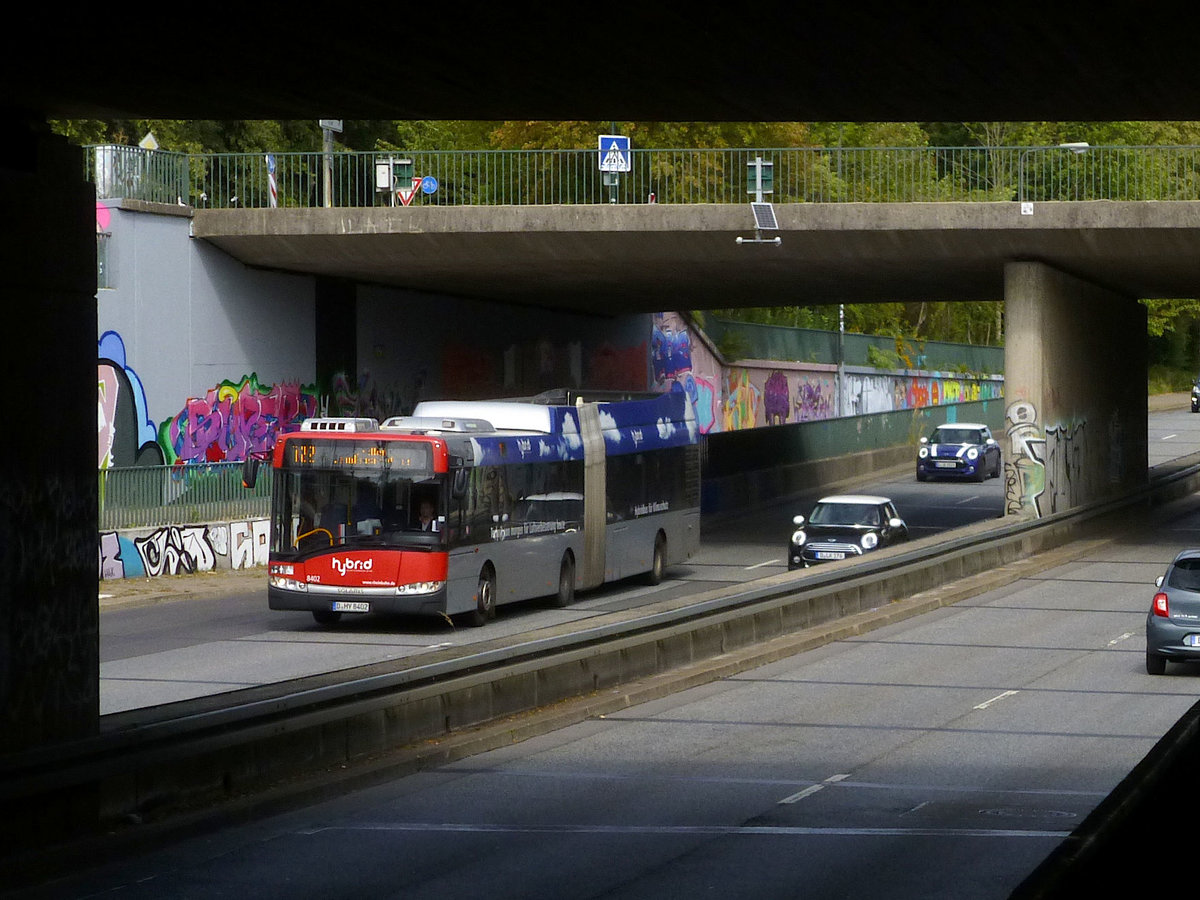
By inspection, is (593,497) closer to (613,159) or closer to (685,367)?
(613,159)

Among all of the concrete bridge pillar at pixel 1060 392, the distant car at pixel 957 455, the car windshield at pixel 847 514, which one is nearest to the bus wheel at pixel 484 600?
the car windshield at pixel 847 514

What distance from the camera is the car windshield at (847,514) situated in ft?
108

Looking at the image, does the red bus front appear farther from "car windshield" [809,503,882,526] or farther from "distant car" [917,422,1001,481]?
"distant car" [917,422,1001,481]

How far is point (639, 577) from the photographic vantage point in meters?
32.3

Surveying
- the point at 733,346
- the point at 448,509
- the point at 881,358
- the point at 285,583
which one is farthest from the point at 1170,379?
the point at 285,583

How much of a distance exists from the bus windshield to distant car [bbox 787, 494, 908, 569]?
10.1 meters

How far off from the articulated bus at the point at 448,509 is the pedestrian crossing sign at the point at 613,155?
6862mm

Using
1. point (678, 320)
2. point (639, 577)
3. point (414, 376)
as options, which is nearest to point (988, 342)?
point (678, 320)

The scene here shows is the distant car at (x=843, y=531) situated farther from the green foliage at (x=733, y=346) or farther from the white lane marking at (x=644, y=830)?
the green foliage at (x=733, y=346)

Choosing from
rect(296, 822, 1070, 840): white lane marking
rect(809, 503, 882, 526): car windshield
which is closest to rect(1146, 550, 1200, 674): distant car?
rect(296, 822, 1070, 840): white lane marking

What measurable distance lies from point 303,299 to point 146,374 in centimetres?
551

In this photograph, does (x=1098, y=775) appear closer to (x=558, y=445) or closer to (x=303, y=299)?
(x=558, y=445)

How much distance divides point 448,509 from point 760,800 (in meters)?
11.5

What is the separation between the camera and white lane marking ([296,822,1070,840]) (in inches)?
445
